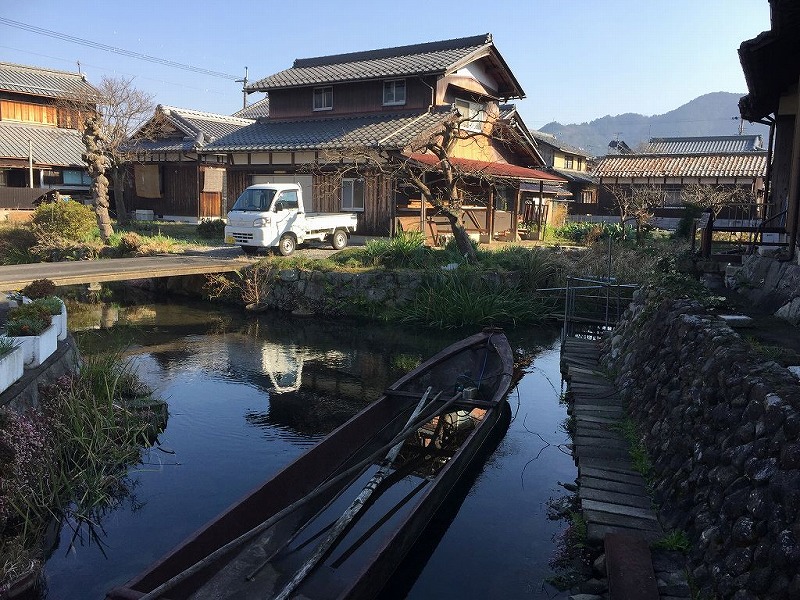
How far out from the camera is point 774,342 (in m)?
6.53

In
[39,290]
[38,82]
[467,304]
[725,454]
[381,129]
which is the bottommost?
[467,304]

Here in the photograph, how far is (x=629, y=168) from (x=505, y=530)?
3282 centimetres

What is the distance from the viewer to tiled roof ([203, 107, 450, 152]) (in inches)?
851

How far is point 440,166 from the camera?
19.5m

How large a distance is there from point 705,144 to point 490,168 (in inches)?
1234

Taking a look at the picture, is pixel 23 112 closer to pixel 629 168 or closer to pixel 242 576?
pixel 629 168

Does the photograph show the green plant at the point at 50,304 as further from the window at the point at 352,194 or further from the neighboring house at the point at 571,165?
the neighboring house at the point at 571,165

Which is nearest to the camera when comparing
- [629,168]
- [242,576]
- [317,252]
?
[242,576]

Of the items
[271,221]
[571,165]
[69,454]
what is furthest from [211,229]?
[571,165]

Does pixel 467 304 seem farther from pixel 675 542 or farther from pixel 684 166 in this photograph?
pixel 684 166

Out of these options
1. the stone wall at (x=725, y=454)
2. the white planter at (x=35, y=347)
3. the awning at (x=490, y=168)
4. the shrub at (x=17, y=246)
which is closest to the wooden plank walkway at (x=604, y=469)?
the stone wall at (x=725, y=454)

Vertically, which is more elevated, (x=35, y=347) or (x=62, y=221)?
(x=62, y=221)

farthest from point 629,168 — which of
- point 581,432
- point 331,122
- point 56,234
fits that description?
point 581,432

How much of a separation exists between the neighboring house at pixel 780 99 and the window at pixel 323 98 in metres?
17.2
